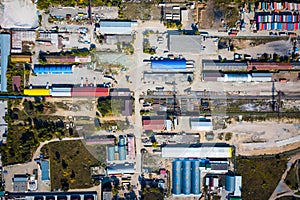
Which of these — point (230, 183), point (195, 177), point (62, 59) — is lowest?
point (230, 183)

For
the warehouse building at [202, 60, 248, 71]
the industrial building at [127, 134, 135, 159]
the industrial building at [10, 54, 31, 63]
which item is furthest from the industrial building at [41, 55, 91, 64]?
the warehouse building at [202, 60, 248, 71]

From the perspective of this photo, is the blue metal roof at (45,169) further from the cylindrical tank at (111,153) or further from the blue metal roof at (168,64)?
the blue metal roof at (168,64)

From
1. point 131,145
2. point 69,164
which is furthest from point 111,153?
point 69,164

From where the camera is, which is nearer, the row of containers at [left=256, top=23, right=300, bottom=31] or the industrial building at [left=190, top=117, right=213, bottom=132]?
the industrial building at [left=190, top=117, right=213, bottom=132]

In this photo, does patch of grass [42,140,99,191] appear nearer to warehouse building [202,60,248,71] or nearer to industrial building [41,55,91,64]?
industrial building [41,55,91,64]

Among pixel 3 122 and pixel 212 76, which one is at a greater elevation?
pixel 212 76

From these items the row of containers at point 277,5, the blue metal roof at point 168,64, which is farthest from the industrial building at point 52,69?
the row of containers at point 277,5

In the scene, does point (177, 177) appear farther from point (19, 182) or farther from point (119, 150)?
point (19, 182)

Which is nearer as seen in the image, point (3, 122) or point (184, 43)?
point (3, 122)

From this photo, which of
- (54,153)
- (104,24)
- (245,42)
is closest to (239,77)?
(245,42)
